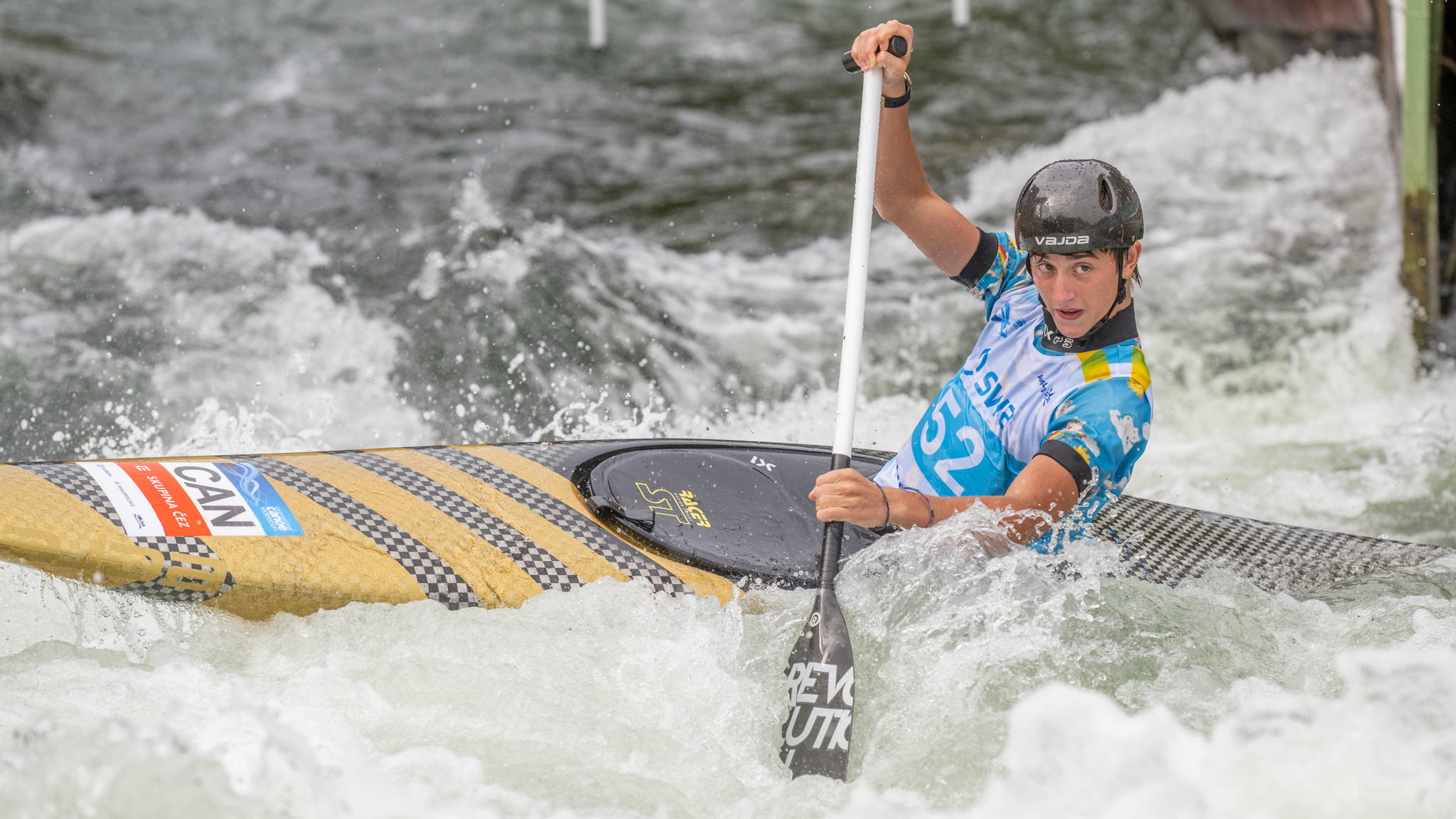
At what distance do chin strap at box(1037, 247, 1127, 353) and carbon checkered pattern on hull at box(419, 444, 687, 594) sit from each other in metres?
0.92

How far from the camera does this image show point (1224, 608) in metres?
2.55

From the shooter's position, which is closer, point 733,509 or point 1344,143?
point 733,509

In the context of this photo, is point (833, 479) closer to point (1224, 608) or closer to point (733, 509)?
point (733, 509)

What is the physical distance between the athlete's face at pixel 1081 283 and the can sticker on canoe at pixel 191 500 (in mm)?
1586

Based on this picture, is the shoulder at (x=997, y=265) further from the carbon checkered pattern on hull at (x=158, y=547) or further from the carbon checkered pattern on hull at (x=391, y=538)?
the carbon checkered pattern on hull at (x=158, y=547)

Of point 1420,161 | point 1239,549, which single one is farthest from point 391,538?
point 1420,161

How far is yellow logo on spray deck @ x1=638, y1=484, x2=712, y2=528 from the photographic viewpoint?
2.58 meters

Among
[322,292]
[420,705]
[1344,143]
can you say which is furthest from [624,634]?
[1344,143]

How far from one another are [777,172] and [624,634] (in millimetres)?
4967

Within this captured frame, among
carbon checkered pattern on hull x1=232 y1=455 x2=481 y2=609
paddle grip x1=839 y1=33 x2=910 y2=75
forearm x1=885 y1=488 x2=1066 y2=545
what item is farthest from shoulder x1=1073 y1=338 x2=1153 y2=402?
carbon checkered pattern on hull x1=232 y1=455 x2=481 y2=609

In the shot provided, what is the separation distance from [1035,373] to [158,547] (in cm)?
173

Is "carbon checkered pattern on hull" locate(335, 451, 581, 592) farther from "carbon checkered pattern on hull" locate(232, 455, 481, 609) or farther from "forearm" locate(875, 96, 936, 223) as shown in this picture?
"forearm" locate(875, 96, 936, 223)

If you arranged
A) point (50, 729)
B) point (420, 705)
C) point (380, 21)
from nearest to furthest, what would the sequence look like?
1. point (50, 729)
2. point (420, 705)
3. point (380, 21)

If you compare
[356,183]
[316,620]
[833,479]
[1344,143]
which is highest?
[1344,143]
